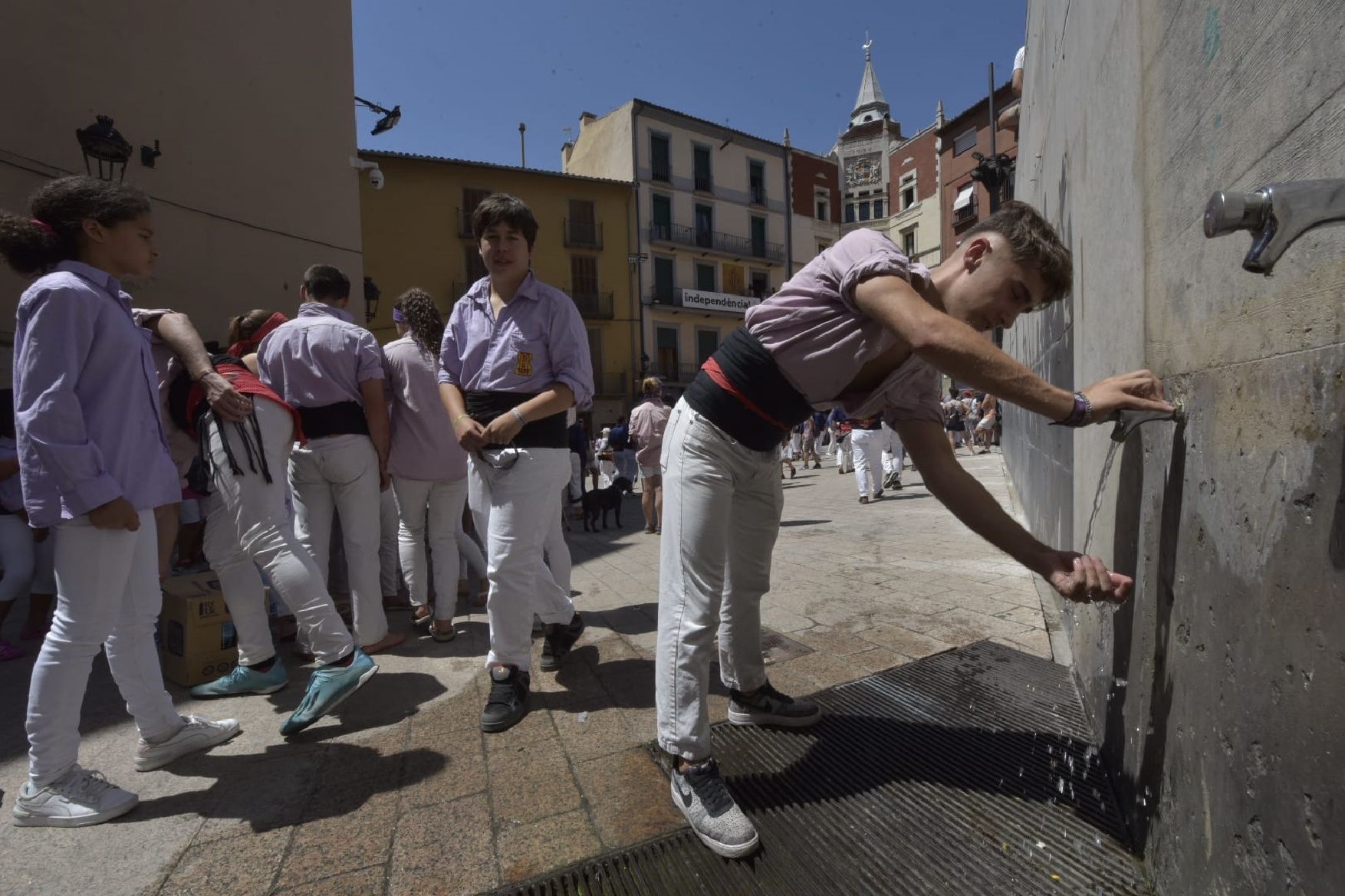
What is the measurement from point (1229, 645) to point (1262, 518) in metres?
0.26

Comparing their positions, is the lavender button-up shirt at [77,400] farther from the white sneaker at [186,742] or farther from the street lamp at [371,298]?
the street lamp at [371,298]

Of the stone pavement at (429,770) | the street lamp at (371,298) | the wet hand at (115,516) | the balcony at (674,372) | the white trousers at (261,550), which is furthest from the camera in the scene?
the balcony at (674,372)

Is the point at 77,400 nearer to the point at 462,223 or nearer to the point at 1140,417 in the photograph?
the point at 1140,417

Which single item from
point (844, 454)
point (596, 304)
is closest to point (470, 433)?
point (844, 454)

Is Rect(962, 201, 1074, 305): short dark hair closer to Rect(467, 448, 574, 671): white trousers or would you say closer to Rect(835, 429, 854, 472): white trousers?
Rect(467, 448, 574, 671): white trousers

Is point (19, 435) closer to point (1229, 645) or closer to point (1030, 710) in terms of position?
point (1229, 645)

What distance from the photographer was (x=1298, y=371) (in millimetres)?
1053

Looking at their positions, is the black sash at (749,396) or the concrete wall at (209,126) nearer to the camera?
the black sash at (749,396)

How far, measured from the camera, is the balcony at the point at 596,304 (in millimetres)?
30938

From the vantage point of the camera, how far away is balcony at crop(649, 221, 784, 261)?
33.2m

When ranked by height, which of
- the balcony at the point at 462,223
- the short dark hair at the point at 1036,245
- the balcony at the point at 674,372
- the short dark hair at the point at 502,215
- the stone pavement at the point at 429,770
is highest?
the balcony at the point at 462,223

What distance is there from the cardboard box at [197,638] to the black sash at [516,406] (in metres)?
1.52

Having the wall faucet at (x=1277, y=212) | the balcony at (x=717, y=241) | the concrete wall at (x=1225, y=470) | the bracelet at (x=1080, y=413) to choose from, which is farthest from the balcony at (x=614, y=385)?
the wall faucet at (x=1277, y=212)

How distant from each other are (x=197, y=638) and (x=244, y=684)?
13.9 inches
